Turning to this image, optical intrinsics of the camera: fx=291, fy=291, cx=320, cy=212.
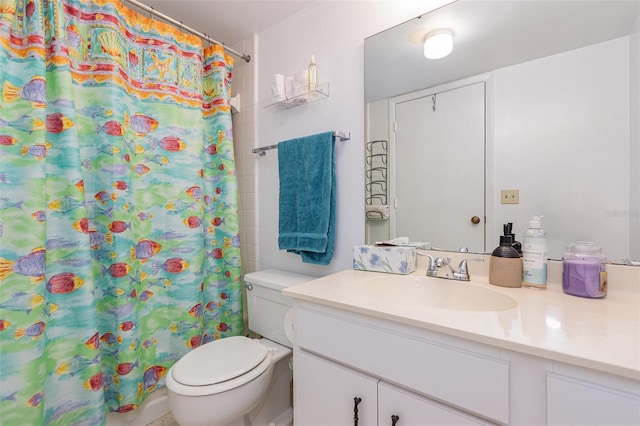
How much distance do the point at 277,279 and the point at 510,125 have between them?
3.95 feet

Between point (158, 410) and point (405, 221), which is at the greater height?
point (405, 221)

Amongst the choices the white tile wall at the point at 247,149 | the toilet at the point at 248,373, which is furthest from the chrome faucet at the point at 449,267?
the white tile wall at the point at 247,149

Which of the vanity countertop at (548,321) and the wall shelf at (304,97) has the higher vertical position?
the wall shelf at (304,97)

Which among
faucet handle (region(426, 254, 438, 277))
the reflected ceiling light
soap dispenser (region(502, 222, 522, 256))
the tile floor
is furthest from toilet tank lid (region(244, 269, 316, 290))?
the reflected ceiling light

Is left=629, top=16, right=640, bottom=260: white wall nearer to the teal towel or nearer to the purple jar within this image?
the purple jar

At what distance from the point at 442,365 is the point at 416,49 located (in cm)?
120

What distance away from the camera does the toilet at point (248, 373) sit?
1.09 m

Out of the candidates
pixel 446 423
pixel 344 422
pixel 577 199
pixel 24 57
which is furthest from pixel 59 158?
pixel 577 199

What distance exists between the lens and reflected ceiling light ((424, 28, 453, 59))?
1171mm

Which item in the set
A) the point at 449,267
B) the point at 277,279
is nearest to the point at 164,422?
the point at 277,279

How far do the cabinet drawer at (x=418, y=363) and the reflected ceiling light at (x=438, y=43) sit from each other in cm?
110

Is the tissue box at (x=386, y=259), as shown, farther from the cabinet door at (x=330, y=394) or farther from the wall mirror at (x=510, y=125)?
the cabinet door at (x=330, y=394)

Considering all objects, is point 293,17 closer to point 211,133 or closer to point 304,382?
point 211,133

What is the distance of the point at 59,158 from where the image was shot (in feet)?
3.86
